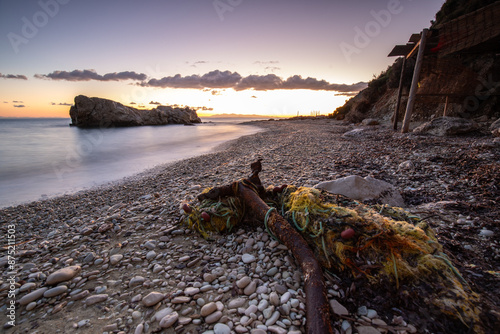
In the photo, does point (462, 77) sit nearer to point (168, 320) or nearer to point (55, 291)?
point (168, 320)

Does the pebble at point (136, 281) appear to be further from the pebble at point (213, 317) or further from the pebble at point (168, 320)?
the pebble at point (213, 317)

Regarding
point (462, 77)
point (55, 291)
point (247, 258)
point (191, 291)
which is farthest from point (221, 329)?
point (462, 77)

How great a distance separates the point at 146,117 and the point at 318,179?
2363 inches

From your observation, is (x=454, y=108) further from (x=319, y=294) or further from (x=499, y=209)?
(x=319, y=294)

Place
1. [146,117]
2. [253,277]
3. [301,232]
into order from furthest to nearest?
[146,117], [301,232], [253,277]

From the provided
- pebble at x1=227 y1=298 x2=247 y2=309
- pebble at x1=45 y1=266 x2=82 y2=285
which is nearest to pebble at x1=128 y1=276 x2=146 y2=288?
pebble at x1=45 y1=266 x2=82 y2=285

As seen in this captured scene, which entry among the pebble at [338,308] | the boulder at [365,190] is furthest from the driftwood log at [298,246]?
the boulder at [365,190]

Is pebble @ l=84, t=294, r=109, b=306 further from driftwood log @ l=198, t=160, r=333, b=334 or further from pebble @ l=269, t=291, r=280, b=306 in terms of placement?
driftwood log @ l=198, t=160, r=333, b=334

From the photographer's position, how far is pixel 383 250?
2098mm

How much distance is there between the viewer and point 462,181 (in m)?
4.33

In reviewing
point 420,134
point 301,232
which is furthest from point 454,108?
point 301,232

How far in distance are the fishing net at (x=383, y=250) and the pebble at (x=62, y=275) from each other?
9.30ft

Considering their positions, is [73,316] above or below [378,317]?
below

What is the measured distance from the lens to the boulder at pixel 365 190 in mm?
3854
